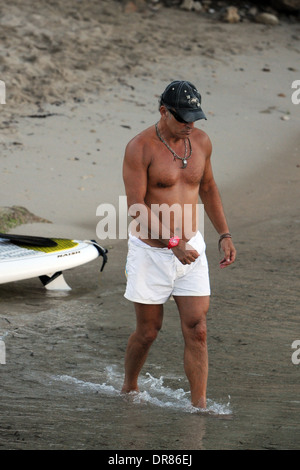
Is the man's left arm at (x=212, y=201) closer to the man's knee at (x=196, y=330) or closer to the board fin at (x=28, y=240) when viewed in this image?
the man's knee at (x=196, y=330)

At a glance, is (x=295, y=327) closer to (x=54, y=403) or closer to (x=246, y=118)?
(x=54, y=403)

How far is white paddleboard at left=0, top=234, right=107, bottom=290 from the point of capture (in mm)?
7445

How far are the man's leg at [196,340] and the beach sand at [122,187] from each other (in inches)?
11.4

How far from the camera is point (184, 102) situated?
4.58 m

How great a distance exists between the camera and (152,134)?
4.73 m

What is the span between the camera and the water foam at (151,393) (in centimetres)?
492

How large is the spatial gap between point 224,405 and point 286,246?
3.83 metres

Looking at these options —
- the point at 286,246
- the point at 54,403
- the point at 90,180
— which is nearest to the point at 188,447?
the point at 54,403

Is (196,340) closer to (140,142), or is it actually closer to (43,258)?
(140,142)

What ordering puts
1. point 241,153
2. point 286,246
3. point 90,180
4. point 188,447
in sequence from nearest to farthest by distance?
point 188,447 < point 286,246 < point 90,180 < point 241,153

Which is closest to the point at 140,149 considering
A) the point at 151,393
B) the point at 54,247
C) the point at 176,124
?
the point at 176,124

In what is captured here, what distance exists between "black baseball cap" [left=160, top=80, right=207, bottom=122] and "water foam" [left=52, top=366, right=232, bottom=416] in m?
1.64

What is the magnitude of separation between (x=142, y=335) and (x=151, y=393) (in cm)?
57

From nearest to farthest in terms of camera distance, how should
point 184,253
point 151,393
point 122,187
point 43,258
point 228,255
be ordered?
point 184,253 < point 228,255 < point 151,393 < point 43,258 < point 122,187
